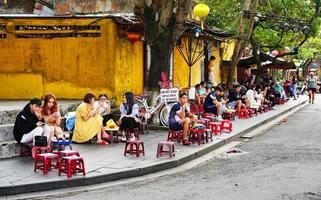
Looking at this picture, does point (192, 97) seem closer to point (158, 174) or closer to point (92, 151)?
point (92, 151)

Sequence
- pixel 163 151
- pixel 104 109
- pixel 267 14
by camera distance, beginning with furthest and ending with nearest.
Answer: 1. pixel 267 14
2. pixel 104 109
3. pixel 163 151

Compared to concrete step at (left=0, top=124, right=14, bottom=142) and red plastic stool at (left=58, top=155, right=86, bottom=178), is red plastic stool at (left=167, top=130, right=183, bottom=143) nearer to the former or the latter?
concrete step at (left=0, top=124, right=14, bottom=142)

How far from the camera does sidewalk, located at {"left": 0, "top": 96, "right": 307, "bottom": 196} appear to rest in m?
8.59

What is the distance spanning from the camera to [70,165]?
8.99 metres

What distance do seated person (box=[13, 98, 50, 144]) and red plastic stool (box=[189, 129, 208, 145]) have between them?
397cm

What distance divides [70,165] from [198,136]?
4727 millimetres

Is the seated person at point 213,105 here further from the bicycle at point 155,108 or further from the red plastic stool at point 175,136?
the red plastic stool at point 175,136

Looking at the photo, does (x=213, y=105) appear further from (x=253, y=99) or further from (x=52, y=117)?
(x=52, y=117)

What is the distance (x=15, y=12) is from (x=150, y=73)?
5.55m

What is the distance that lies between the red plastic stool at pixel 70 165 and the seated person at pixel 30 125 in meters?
1.53

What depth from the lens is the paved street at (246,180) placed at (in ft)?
26.3

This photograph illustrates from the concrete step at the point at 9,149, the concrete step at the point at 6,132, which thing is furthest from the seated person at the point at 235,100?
the concrete step at the point at 9,149

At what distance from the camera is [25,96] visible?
60.5 feet

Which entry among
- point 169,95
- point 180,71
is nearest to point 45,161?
point 169,95
